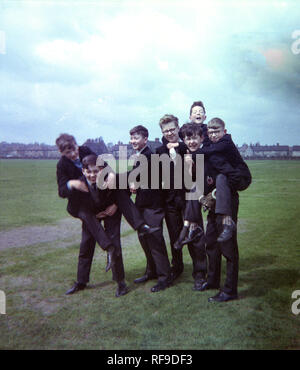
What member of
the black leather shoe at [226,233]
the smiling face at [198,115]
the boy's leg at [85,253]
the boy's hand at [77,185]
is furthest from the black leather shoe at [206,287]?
the smiling face at [198,115]

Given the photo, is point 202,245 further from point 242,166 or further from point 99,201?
point 99,201

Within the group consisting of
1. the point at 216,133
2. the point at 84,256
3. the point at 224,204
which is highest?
the point at 216,133

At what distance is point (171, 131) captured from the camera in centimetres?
489

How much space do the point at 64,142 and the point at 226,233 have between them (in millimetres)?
2419

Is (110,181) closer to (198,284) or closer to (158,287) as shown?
(158,287)

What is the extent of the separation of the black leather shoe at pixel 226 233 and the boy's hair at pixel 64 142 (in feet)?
7.51

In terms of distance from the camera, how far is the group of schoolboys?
4406mm

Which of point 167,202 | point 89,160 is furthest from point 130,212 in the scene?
point 89,160

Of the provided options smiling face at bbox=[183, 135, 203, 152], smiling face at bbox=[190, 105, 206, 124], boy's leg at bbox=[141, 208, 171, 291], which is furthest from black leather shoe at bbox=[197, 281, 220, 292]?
smiling face at bbox=[190, 105, 206, 124]

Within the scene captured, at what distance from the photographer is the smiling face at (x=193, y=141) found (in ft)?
15.4

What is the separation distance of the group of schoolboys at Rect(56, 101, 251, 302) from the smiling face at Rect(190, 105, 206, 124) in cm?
19

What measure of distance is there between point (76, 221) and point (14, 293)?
5537mm

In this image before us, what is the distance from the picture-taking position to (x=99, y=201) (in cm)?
464
